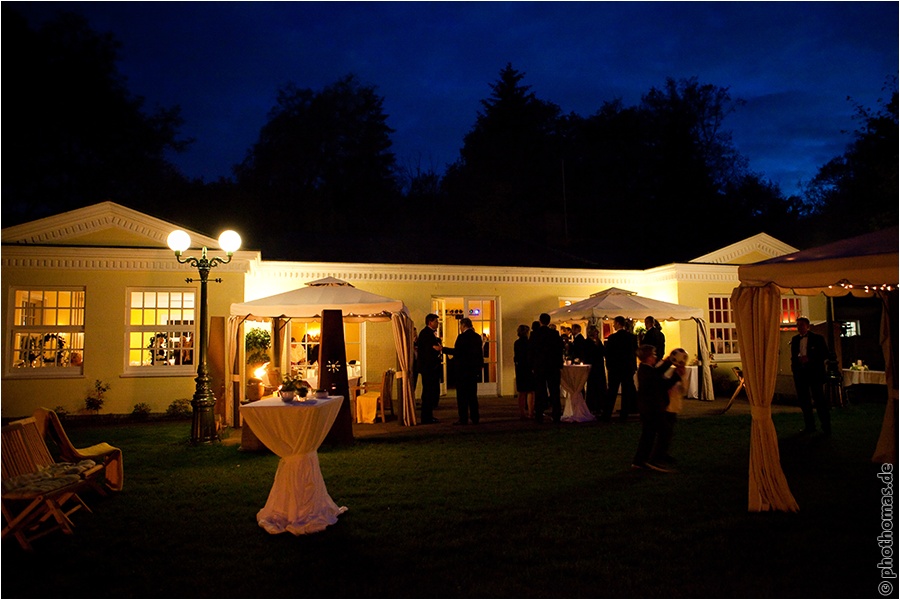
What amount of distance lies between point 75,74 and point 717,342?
2803cm

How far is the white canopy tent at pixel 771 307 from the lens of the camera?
580 cm

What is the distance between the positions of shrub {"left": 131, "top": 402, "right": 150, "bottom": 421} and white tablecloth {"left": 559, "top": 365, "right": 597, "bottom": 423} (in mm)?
8615

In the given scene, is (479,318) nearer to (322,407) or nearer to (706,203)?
(322,407)

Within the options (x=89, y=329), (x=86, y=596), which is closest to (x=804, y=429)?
(x=86, y=596)

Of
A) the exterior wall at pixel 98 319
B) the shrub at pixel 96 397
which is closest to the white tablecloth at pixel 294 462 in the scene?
the exterior wall at pixel 98 319

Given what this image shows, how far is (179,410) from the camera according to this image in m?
13.4

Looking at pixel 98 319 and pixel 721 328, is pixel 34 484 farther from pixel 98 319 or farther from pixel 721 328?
pixel 721 328

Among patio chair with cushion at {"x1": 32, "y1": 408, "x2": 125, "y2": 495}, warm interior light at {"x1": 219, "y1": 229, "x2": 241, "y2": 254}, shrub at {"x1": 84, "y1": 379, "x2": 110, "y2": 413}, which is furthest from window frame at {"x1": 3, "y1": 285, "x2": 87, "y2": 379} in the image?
patio chair with cushion at {"x1": 32, "y1": 408, "x2": 125, "y2": 495}

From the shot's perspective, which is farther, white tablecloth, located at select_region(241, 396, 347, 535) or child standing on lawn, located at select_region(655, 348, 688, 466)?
child standing on lawn, located at select_region(655, 348, 688, 466)

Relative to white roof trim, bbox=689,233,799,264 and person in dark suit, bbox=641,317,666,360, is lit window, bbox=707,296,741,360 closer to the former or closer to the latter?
white roof trim, bbox=689,233,799,264

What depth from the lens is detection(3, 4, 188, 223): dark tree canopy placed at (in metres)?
26.0

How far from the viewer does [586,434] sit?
10047mm

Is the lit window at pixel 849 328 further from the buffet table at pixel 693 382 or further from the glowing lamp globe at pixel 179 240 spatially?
the glowing lamp globe at pixel 179 240

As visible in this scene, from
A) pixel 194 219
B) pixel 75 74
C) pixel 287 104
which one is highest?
pixel 287 104
